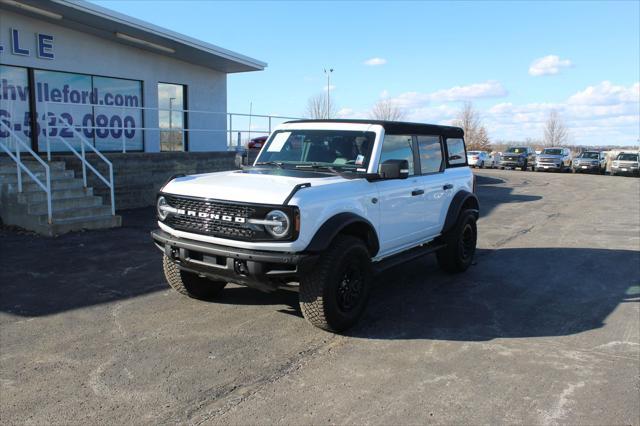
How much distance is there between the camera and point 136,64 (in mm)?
15570

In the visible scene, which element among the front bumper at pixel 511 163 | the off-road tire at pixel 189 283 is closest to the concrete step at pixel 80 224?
the off-road tire at pixel 189 283

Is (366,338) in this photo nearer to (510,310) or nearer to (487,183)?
(510,310)

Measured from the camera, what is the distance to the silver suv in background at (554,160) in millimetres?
37969

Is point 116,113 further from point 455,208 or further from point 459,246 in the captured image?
point 459,246

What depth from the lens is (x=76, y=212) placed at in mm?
9758

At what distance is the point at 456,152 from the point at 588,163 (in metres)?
34.2

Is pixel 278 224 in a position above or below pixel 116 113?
below

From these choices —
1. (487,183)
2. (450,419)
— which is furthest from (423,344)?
(487,183)

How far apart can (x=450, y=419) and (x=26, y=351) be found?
11.2 feet

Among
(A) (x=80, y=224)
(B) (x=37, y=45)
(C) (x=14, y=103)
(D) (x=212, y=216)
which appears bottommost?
(A) (x=80, y=224)

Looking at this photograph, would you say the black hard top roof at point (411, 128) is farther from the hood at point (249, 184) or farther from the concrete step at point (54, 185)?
the concrete step at point (54, 185)

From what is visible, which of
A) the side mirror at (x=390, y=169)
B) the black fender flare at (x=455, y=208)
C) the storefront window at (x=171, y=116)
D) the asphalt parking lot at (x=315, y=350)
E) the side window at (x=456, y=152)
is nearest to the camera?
the asphalt parking lot at (x=315, y=350)

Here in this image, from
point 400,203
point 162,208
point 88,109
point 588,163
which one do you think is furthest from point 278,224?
point 588,163

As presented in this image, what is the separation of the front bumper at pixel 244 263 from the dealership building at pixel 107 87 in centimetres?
691
